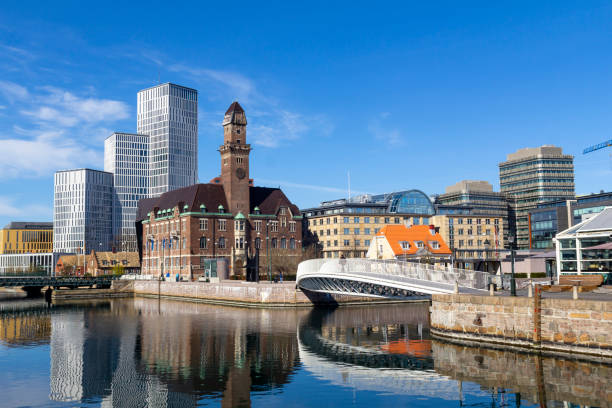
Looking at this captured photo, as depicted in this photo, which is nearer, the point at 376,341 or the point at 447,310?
the point at 447,310

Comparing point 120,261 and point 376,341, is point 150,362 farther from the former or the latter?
point 120,261

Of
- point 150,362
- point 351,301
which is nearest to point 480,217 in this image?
point 351,301

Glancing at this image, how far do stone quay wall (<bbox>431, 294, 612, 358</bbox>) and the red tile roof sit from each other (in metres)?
55.3

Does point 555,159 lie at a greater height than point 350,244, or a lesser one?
greater

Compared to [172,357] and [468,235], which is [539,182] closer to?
[468,235]

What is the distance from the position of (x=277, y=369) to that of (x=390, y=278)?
17281 mm

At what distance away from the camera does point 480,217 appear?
5792 inches

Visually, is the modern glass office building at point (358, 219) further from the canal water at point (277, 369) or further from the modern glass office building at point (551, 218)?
the canal water at point (277, 369)

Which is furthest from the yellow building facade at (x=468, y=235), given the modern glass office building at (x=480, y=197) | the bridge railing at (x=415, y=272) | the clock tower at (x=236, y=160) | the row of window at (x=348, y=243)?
the bridge railing at (x=415, y=272)

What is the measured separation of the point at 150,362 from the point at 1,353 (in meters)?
14.4

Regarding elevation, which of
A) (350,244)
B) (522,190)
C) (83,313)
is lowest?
(83,313)

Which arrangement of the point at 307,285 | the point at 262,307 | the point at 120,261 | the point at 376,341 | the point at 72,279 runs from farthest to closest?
the point at 120,261 < the point at 72,279 < the point at 262,307 < the point at 307,285 < the point at 376,341

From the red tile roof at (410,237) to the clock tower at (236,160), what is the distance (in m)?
33.9

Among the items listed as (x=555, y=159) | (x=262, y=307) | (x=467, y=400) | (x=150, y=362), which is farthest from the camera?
(x=555, y=159)
